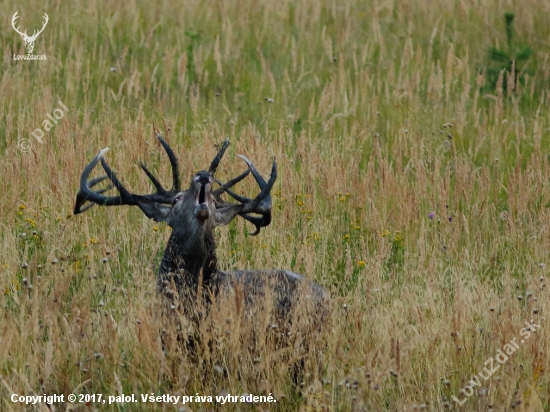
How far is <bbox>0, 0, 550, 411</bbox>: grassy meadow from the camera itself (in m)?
5.15

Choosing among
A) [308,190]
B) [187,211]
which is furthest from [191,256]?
[308,190]

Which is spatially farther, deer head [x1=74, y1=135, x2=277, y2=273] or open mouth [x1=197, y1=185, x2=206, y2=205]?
deer head [x1=74, y1=135, x2=277, y2=273]

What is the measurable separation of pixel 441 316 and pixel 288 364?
130 cm

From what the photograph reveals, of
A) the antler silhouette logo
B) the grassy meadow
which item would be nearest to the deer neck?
the grassy meadow

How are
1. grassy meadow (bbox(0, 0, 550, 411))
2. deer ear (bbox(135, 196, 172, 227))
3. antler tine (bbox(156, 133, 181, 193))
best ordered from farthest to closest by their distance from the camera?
deer ear (bbox(135, 196, 172, 227)) → antler tine (bbox(156, 133, 181, 193)) → grassy meadow (bbox(0, 0, 550, 411))

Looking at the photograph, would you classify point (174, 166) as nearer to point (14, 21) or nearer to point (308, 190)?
point (308, 190)

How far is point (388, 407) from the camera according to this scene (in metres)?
5.20

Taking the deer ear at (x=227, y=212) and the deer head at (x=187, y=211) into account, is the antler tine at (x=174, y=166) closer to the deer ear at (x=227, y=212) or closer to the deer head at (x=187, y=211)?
the deer head at (x=187, y=211)

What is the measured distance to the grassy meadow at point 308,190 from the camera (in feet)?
16.9

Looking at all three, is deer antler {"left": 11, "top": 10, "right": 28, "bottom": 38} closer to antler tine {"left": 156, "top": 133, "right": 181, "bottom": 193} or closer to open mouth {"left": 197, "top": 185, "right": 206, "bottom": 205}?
antler tine {"left": 156, "top": 133, "right": 181, "bottom": 193}

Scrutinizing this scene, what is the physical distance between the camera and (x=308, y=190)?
26.7 ft

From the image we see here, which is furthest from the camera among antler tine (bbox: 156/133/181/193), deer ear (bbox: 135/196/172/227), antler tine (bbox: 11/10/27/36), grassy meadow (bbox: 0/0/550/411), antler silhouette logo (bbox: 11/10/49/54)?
antler tine (bbox: 11/10/27/36)

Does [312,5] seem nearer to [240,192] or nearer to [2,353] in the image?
[240,192]

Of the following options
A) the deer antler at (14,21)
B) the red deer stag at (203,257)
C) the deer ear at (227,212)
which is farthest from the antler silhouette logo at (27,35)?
the deer ear at (227,212)
